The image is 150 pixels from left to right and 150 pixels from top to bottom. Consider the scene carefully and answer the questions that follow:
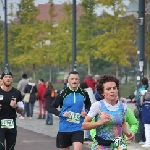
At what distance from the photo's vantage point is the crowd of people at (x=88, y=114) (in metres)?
7.38

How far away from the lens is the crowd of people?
7379 millimetres

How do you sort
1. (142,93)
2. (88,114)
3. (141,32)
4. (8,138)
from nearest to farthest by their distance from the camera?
(88,114) → (8,138) → (142,93) → (141,32)

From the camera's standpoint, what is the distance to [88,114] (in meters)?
7.47

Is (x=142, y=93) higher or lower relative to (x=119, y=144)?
higher

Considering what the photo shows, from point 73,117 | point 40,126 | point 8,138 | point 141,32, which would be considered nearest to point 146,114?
point 141,32

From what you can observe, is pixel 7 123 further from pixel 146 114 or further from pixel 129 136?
pixel 146 114

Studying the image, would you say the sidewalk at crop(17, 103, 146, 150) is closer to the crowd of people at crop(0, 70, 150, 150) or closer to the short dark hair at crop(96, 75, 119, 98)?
the crowd of people at crop(0, 70, 150, 150)

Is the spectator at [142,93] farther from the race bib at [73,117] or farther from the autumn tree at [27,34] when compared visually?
the autumn tree at [27,34]

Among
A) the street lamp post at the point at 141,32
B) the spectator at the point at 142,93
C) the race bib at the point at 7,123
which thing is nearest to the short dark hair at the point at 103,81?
the race bib at the point at 7,123

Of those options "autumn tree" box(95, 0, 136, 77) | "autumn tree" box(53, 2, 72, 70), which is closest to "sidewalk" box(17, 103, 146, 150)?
"autumn tree" box(95, 0, 136, 77)

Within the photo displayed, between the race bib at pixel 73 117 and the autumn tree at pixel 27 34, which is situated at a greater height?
the autumn tree at pixel 27 34

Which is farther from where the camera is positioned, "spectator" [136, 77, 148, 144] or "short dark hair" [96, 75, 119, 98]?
"spectator" [136, 77, 148, 144]

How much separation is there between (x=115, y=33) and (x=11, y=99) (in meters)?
26.0

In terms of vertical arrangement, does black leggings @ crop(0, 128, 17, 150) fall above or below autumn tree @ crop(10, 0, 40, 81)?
below
